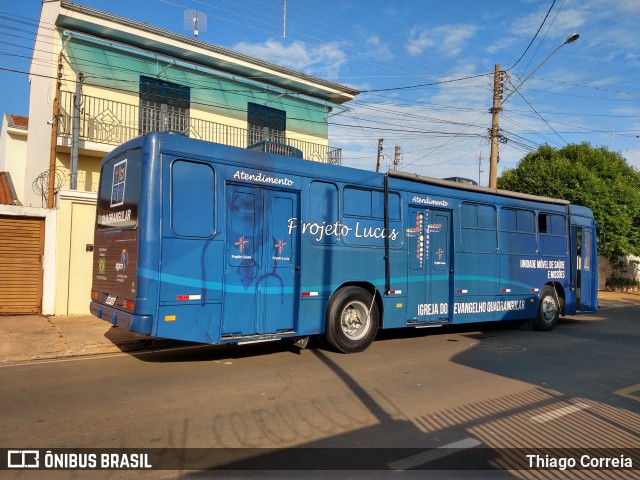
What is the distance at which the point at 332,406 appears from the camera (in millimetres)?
5652

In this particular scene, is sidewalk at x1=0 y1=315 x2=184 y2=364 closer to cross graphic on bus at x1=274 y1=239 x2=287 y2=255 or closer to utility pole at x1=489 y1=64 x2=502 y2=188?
cross graphic on bus at x1=274 y1=239 x2=287 y2=255

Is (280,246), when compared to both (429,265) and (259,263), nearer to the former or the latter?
(259,263)

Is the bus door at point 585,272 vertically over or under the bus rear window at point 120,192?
under

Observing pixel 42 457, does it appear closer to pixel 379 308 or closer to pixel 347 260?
pixel 347 260

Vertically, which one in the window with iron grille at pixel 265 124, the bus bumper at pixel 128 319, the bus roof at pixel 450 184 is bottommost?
the bus bumper at pixel 128 319

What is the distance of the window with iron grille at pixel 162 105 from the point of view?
1563cm

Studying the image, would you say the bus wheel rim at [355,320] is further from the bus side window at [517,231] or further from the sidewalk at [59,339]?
the bus side window at [517,231]

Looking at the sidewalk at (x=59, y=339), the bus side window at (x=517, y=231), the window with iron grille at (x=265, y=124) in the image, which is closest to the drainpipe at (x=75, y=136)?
the sidewalk at (x=59, y=339)

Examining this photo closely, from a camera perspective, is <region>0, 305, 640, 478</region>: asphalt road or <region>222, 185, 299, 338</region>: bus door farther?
<region>222, 185, 299, 338</region>: bus door

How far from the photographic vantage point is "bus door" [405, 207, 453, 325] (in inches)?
381

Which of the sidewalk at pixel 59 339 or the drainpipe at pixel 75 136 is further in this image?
the drainpipe at pixel 75 136

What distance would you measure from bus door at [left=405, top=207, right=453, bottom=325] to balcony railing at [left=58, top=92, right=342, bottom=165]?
8520 millimetres

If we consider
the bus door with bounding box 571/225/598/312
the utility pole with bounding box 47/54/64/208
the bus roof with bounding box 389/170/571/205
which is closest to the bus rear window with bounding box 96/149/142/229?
the bus roof with bounding box 389/170/571/205

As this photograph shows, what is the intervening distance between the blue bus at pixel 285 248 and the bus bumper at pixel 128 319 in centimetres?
2
